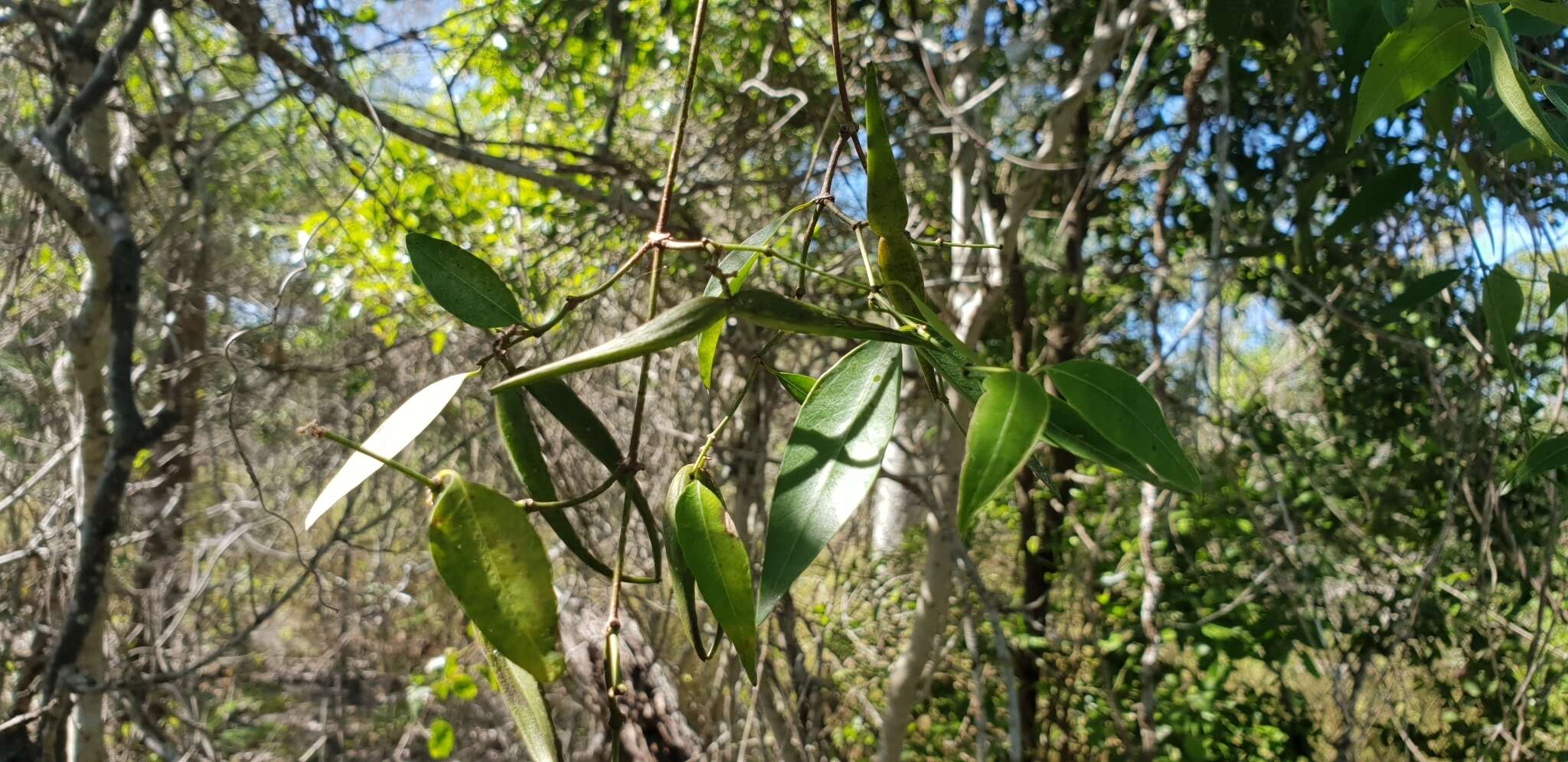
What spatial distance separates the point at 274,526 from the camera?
2.83m

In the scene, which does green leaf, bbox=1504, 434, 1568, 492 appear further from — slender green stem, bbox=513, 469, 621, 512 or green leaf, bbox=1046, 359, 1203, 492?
slender green stem, bbox=513, 469, 621, 512

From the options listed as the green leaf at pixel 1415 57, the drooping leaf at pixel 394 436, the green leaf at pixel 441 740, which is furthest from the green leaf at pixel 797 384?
the green leaf at pixel 441 740

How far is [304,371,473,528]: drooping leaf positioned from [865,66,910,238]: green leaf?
0.50 ft

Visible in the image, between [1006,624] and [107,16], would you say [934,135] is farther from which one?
[107,16]

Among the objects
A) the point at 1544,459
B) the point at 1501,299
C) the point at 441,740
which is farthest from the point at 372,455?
the point at 441,740

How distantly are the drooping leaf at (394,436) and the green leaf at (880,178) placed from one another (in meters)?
0.15

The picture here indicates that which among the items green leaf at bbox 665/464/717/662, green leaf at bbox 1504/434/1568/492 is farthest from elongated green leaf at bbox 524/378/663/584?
green leaf at bbox 1504/434/1568/492

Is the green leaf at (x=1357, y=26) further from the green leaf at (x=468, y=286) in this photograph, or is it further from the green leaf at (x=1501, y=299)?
the green leaf at (x=468, y=286)

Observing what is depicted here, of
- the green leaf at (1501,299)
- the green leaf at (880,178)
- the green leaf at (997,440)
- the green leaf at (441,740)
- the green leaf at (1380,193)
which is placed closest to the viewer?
the green leaf at (997,440)

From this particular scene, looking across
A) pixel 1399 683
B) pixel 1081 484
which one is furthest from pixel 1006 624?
pixel 1399 683

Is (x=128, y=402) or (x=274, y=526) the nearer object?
(x=128, y=402)

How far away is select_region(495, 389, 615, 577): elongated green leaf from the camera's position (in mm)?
320

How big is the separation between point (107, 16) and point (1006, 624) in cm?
184

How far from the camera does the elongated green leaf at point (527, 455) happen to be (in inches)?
12.6
